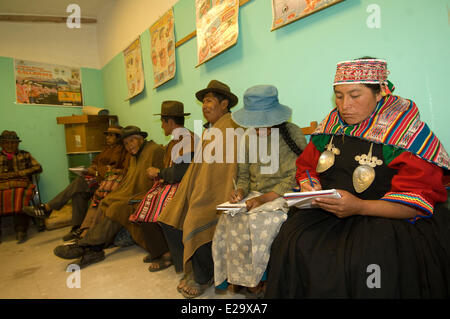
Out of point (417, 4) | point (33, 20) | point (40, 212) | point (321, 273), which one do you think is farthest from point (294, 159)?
point (33, 20)

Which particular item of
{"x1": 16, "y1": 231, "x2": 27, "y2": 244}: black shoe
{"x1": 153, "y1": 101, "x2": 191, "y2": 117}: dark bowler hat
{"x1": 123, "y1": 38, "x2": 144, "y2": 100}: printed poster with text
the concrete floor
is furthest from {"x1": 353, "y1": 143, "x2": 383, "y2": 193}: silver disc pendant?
{"x1": 16, "y1": 231, "x2": 27, "y2": 244}: black shoe

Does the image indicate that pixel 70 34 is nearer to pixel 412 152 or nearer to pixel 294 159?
pixel 294 159

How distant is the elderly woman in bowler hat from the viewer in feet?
4.81

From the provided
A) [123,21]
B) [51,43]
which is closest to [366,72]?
[123,21]

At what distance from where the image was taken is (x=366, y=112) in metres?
1.33

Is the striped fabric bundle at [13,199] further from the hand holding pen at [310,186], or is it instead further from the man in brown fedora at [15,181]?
the hand holding pen at [310,186]

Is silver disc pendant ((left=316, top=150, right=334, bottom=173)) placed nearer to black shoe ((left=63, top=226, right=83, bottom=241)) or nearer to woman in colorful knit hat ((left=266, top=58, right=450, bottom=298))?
woman in colorful knit hat ((left=266, top=58, right=450, bottom=298))

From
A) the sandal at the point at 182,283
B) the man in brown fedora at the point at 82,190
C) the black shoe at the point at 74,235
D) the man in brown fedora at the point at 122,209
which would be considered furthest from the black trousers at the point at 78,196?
the sandal at the point at 182,283

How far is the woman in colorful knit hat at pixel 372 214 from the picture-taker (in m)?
1.01

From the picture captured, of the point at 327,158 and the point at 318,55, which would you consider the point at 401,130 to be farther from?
the point at 318,55

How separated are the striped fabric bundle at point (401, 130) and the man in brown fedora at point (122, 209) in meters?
2.07

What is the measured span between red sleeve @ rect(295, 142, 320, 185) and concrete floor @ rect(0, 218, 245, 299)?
1016mm

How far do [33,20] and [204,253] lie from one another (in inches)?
228
